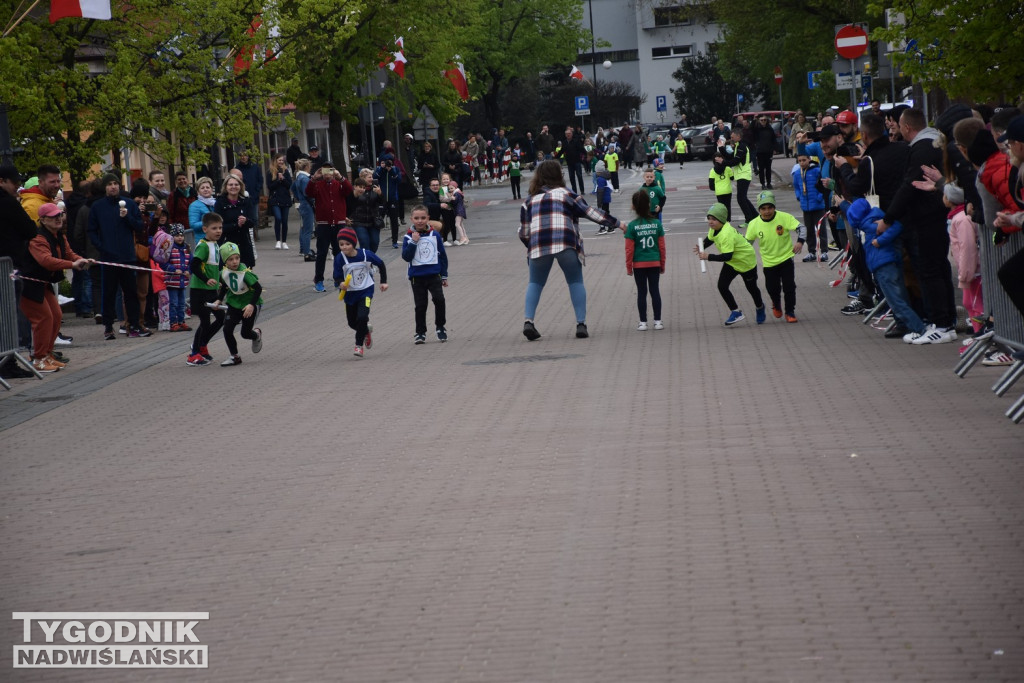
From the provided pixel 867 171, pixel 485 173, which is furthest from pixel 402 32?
pixel 867 171

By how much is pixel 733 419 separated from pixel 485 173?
52228 millimetres

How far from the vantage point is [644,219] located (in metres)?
15.8

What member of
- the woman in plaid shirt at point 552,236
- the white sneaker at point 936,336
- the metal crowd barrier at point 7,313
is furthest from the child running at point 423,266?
the white sneaker at point 936,336

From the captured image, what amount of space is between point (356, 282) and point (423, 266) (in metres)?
0.87

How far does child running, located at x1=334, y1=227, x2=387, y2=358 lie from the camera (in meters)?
14.7

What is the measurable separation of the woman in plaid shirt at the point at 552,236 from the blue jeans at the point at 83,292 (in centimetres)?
718

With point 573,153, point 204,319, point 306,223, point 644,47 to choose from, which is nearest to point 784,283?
point 204,319

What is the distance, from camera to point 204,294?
15039 millimetres

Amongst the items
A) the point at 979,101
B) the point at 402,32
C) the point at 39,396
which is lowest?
the point at 39,396

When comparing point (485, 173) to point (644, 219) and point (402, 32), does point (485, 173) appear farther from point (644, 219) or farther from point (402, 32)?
point (644, 219)

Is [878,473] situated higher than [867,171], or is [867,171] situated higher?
[867,171]

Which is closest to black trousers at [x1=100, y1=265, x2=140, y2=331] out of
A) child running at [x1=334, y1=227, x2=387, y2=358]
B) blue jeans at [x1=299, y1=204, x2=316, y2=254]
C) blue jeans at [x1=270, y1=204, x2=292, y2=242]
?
child running at [x1=334, y1=227, x2=387, y2=358]

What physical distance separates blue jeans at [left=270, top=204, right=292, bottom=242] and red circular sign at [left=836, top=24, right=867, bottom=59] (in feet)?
38.3

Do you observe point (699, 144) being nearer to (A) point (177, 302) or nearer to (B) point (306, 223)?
(B) point (306, 223)
